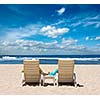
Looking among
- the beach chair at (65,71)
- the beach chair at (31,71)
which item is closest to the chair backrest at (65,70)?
the beach chair at (65,71)

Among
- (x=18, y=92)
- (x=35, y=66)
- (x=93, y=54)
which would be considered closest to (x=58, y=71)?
(x=35, y=66)

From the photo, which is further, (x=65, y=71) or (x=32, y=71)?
(x=32, y=71)

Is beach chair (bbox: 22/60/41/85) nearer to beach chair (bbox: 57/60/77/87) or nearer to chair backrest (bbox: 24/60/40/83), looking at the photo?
chair backrest (bbox: 24/60/40/83)

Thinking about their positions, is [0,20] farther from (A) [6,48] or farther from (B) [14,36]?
(A) [6,48]

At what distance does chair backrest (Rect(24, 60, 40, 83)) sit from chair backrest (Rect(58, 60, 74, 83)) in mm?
698

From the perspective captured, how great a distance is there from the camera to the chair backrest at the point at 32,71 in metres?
10.5

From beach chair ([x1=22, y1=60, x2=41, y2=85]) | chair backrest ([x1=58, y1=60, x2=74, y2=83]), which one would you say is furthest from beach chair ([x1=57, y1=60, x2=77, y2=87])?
beach chair ([x1=22, y1=60, x2=41, y2=85])

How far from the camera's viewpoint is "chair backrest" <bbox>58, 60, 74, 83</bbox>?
10.4m

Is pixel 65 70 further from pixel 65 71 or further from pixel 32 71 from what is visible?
pixel 32 71

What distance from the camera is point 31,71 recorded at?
10.6 m

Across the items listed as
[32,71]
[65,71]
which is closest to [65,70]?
[65,71]

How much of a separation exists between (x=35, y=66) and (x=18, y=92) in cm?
138

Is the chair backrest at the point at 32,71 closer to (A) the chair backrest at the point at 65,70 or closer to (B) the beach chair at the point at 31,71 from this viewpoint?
(B) the beach chair at the point at 31,71

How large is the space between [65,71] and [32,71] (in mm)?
Result: 1028
